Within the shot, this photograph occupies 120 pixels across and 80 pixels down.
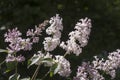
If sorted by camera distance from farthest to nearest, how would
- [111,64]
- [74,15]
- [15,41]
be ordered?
[74,15], [111,64], [15,41]

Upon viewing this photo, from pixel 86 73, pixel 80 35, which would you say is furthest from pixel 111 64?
pixel 80 35

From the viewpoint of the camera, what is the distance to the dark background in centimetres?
677

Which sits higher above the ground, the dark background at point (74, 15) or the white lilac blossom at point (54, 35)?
the dark background at point (74, 15)

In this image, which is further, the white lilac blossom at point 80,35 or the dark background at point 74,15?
the dark background at point 74,15

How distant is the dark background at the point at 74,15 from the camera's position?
6.77 m

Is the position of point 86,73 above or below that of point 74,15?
below

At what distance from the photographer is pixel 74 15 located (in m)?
7.22

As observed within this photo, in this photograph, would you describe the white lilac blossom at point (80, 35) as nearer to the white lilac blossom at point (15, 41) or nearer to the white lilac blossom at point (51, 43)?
the white lilac blossom at point (51, 43)

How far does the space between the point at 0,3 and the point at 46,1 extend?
0.70 m

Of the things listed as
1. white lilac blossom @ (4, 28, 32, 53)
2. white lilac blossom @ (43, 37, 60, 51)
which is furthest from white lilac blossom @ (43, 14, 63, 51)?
white lilac blossom @ (4, 28, 32, 53)

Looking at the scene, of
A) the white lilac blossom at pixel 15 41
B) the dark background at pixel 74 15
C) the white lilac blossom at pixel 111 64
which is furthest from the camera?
the dark background at pixel 74 15

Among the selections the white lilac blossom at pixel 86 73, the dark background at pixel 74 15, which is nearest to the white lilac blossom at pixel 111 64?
the white lilac blossom at pixel 86 73

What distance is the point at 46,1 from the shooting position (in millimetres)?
7168

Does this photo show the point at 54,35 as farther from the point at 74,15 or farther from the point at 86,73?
the point at 74,15
